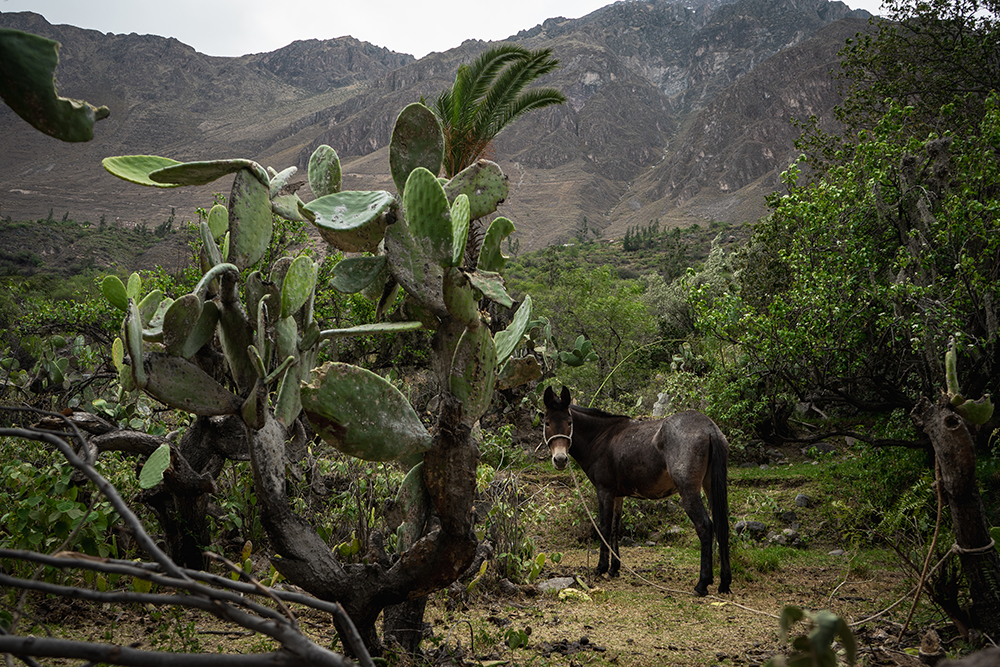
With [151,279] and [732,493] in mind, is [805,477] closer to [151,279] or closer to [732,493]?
[732,493]

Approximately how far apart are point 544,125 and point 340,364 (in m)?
160

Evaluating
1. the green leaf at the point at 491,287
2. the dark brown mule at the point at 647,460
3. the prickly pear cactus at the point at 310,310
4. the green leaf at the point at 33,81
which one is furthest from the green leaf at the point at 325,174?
the dark brown mule at the point at 647,460

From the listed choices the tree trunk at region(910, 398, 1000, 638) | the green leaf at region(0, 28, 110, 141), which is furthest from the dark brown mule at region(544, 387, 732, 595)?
the green leaf at region(0, 28, 110, 141)

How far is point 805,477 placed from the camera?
30.6 ft

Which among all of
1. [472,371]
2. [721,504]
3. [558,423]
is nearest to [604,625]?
[721,504]

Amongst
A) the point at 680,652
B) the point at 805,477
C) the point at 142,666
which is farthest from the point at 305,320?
the point at 805,477

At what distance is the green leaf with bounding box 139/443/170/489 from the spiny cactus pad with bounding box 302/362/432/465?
3.95ft

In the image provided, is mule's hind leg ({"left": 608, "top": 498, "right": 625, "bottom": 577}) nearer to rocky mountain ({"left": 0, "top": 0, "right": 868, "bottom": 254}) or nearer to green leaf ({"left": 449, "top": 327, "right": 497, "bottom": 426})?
green leaf ({"left": 449, "top": 327, "right": 497, "bottom": 426})

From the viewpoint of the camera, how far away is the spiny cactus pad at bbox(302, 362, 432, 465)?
2.05m

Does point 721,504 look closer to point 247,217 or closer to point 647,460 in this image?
point 647,460

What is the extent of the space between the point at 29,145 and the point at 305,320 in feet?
545

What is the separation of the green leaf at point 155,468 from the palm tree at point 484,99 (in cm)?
814

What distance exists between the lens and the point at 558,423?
239 inches

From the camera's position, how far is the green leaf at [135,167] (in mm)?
2127
